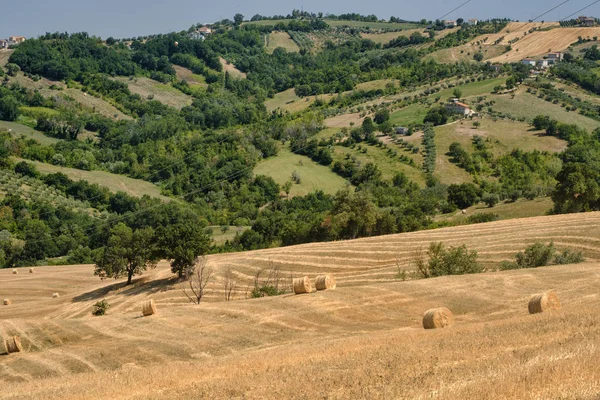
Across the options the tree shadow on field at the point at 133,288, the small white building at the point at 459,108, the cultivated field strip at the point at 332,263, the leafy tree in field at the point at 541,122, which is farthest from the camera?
the small white building at the point at 459,108

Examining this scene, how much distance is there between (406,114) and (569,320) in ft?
464

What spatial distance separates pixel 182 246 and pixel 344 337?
1166 inches

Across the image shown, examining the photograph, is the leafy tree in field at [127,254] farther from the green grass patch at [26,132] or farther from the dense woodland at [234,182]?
the green grass patch at [26,132]

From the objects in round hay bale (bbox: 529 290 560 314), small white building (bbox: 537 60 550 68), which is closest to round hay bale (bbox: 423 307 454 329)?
round hay bale (bbox: 529 290 560 314)

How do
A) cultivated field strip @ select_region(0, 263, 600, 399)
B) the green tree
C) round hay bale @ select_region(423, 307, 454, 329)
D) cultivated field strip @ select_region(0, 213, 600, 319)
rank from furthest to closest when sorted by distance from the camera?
1. the green tree
2. cultivated field strip @ select_region(0, 213, 600, 319)
3. round hay bale @ select_region(423, 307, 454, 329)
4. cultivated field strip @ select_region(0, 263, 600, 399)

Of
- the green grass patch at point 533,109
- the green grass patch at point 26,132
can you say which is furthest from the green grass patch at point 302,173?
the green grass patch at point 26,132

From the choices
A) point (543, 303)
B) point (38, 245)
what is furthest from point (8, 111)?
point (543, 303)

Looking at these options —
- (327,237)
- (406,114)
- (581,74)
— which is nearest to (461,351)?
(327,237)

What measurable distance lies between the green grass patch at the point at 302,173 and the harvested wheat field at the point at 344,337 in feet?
221

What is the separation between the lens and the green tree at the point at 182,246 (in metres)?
57.8

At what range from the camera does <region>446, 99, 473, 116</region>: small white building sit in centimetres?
15588

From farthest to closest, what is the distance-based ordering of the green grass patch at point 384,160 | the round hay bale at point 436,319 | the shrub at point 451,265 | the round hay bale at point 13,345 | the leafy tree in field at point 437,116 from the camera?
Result: the leafy tree in field at point 437,116
the green grass patch at point 384,160
the shrub at point 451,265
the round hay bale at point 13,345
the round hay bale at point 436,319

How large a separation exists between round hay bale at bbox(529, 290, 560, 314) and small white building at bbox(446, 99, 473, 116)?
128m

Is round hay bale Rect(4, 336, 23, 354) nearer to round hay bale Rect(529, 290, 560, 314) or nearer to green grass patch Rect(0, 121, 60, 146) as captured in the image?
round hay bale Rect(529, 290, 560, 314)
